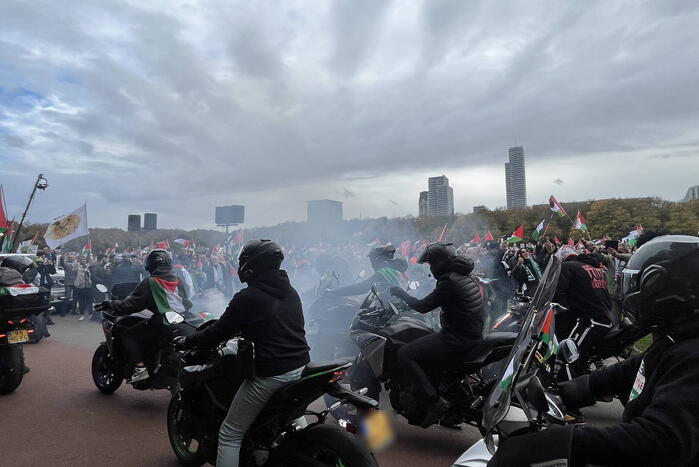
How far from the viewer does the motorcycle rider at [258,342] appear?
3.19 metres

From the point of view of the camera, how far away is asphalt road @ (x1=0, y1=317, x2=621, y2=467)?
4.27 metres

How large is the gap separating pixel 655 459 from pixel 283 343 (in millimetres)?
2302

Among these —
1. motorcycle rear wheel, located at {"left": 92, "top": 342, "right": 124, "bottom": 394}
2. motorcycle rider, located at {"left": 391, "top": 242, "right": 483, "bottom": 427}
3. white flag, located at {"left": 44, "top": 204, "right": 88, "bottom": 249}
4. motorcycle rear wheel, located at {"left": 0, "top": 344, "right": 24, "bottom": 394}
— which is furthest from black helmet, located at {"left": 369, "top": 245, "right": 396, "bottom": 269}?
white flag, located at {"left": 44, "top": 204, "right": 88, "bottom": 249}

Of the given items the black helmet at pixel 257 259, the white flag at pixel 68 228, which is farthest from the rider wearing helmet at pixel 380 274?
the white flag at pixel 68 228

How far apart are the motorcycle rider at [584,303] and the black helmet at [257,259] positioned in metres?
3.59

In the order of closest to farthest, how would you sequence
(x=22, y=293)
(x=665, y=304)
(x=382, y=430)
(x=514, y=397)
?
(x=665, y=304) → (x=514, y=397) → (x=382, y=430) → (x=22, y=293)

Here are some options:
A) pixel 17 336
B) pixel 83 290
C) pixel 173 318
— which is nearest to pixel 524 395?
pixel 173 318

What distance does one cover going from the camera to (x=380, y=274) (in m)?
6.91

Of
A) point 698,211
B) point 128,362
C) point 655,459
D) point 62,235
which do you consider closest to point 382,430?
point 655,459

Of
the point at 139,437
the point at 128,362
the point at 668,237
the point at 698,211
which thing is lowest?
Result: the point at 139,437

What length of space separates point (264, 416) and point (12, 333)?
181 inches

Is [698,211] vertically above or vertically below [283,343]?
above

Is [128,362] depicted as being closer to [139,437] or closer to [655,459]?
[139,437]

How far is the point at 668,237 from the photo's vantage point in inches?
72.1
